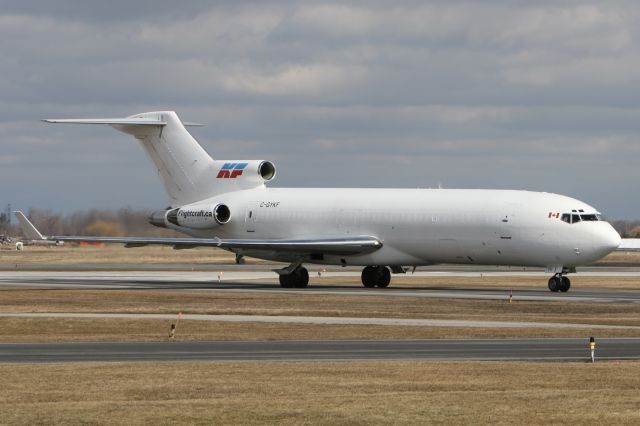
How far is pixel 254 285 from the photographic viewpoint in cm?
6369

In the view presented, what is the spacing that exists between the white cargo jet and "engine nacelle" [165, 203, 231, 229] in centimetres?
5

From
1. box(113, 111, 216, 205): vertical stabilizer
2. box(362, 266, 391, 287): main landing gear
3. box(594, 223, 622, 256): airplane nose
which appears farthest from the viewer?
box(113, 111, 216, 205): vertical stabilizer

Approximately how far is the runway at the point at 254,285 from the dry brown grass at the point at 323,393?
2512 cm

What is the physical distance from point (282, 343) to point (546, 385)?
35.6ft

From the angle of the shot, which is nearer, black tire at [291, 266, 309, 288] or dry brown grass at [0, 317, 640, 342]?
dry brown grass at [0, 317, 640, 342]

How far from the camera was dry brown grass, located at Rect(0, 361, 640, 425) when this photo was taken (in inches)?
777

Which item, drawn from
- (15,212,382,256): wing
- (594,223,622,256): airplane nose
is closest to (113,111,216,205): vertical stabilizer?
(15,212,382,256): wing

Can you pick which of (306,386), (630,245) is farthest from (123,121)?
(630,245)

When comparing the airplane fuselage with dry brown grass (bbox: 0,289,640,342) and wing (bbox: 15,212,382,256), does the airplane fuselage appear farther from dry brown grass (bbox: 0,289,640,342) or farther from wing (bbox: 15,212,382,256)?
dry brown grass (bbox: 0,289,640,342)

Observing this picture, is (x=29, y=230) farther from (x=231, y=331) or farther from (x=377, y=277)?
(x=231, y=331)

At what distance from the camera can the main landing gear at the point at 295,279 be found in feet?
202

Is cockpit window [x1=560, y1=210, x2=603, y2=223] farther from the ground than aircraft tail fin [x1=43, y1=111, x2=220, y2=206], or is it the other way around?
aircraft tail fin [x1=43, y1=111, x2=220, y2=206]

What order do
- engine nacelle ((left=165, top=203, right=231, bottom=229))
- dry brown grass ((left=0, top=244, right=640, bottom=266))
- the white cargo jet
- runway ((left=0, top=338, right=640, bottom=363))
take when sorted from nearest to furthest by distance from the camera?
1. runway ((left=0, top=338, right=640, bottom=363))
2. the white cargo jet
3. engine nacelle ((left=165, top=203, right=231, bottom=229))
4. dry brown grass ((left=0, top=244, right=640, bottom=266))

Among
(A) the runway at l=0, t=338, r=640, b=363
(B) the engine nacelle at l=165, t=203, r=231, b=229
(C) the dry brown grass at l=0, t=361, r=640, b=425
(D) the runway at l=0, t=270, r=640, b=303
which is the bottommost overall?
(C) the dry brown grass at l=0, t=361, r=640, b=425
